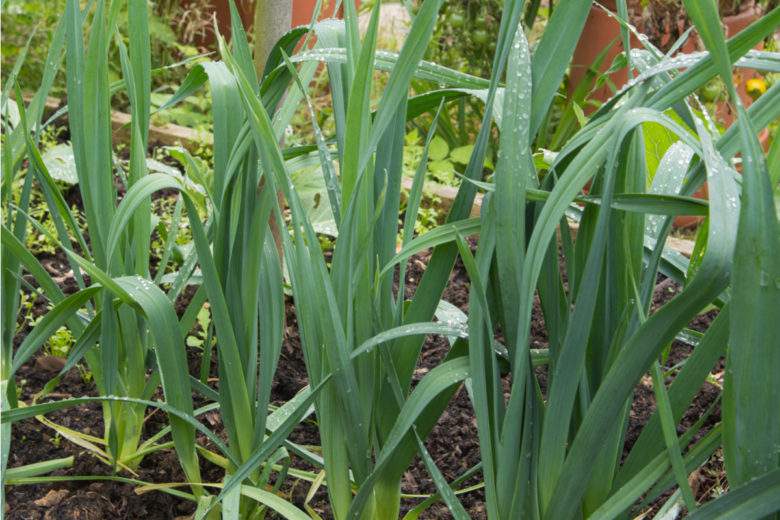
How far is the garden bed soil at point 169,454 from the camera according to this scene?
130cm

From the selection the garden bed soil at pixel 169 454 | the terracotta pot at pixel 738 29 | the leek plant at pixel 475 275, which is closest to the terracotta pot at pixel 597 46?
the terracotta pot at pixel 738 29

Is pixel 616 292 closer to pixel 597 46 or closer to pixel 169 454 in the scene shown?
pixel 169 454

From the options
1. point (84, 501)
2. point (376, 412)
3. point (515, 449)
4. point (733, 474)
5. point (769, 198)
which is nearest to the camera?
point (769, 198)

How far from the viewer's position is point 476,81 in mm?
1050

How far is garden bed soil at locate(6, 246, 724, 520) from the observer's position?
4.25 feet

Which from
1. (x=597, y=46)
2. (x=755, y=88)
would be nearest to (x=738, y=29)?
(x=755, y=88)

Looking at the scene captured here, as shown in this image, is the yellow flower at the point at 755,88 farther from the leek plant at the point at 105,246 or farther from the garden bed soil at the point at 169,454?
the leek plant at the point at 105,246

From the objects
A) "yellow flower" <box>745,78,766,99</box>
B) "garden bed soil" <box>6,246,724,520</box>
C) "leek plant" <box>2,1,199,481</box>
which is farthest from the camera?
"yellow flower" <box>745,78,766,99</box>

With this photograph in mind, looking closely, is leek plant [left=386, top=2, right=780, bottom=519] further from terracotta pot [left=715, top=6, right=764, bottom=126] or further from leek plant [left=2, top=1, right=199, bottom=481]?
terracotta pot [left=715, top=6, right=764, bottom=126]

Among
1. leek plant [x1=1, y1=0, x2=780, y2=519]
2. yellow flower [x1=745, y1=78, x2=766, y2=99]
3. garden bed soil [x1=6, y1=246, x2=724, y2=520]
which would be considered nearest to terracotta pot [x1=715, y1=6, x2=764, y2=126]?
yellow flower [x1=745, y1=78, x2=766, y2=99]

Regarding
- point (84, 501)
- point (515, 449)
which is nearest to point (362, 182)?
point (515, 449)

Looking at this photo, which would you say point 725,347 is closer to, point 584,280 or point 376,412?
point 584,280

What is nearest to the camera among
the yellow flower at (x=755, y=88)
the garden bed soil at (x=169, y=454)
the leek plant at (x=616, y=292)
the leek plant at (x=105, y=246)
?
the leek plant at (x=616, y=292)

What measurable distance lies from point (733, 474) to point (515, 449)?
0.71ft
